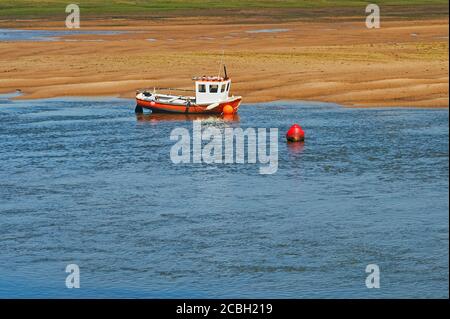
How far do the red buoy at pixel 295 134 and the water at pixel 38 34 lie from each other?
56.7m

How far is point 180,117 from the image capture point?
210ft

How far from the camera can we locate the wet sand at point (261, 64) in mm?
69625

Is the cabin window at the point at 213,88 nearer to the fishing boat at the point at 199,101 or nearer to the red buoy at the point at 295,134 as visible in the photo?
the fishing boat at the point at 199,101

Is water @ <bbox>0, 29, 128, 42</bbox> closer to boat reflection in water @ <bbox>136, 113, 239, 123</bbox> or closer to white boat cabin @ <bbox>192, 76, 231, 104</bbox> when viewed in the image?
boat reflection in water @ <bbox>136, 113, 239, 123</bbox>

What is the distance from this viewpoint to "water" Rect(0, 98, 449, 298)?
1200 inches

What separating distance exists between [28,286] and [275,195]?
1294 centimetres

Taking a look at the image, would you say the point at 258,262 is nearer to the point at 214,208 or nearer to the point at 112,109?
the point at 214,208

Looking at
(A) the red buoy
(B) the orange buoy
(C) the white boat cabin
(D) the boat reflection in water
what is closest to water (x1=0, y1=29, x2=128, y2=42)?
(D) the boat reflection in water

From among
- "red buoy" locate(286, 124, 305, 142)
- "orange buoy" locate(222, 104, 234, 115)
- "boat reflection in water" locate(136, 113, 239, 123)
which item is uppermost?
"orange buoy" locate(222, 104, 234, 115)

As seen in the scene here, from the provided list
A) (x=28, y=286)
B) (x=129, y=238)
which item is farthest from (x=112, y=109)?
(x=28, y=286)

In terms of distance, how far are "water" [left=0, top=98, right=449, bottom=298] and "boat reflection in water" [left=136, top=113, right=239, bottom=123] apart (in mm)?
5578

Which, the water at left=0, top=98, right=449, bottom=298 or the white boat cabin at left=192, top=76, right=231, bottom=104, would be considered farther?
the white boat cabin at left=192, top=76, right=231, bottom=104

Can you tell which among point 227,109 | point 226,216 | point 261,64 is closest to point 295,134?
point 227,109

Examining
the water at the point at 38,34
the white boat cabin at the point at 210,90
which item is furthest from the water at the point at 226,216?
the water at the point at 38,34
